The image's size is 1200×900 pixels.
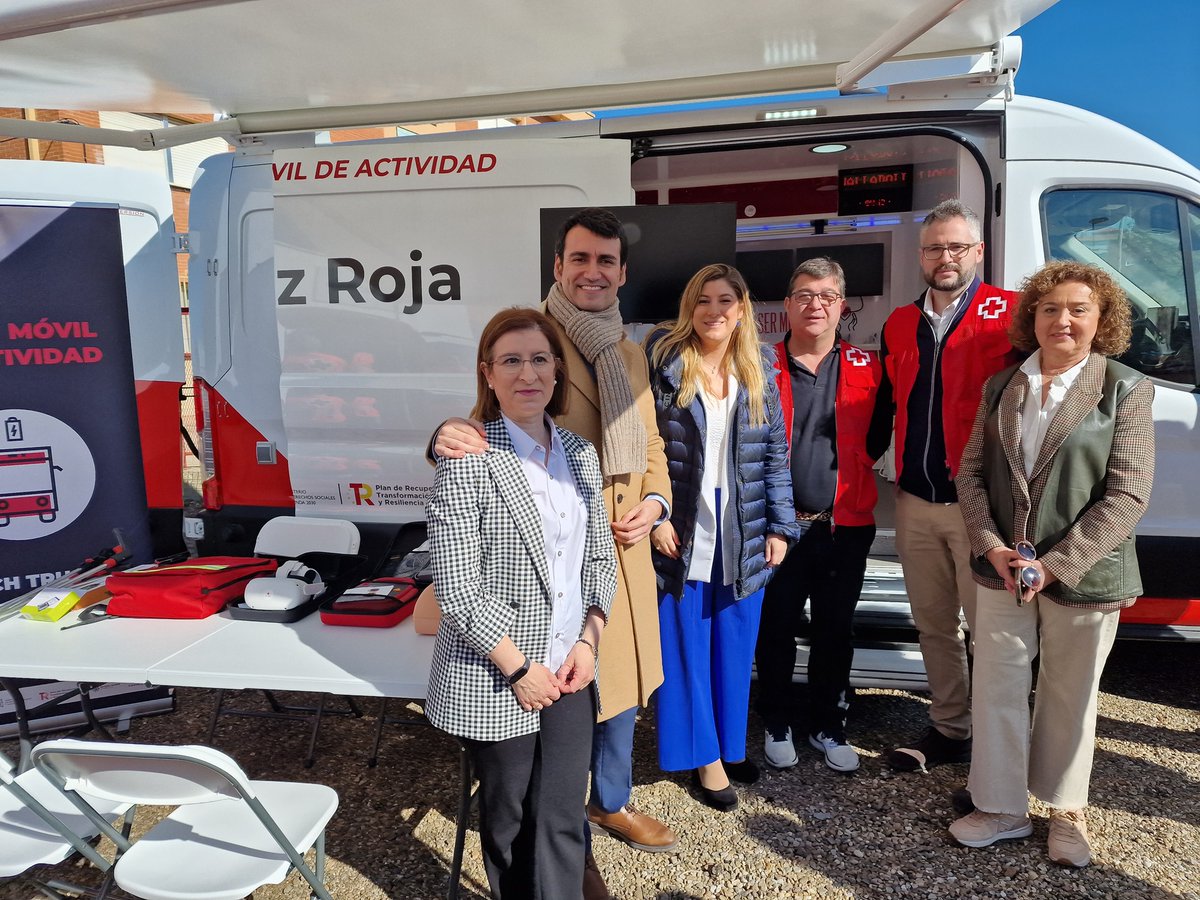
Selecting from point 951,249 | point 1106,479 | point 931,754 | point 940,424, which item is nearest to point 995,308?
point 951,249

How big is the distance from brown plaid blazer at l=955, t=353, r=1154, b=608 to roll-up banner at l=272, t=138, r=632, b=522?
1.77m

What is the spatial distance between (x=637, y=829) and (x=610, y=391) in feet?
4.28

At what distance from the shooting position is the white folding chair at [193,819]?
5.00 feet

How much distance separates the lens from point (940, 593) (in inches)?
103

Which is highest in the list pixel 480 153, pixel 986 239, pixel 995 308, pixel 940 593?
pixel 480 153

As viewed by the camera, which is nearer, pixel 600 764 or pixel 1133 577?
pixel 1133 577

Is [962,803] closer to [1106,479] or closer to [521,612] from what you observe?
[1106,479]

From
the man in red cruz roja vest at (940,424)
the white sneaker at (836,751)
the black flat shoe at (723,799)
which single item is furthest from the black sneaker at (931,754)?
the black flat shoe at (723,799)

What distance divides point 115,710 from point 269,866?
6.36 feet

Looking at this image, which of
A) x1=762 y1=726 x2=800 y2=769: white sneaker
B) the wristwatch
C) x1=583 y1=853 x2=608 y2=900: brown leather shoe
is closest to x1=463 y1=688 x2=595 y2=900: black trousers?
the wristwatch

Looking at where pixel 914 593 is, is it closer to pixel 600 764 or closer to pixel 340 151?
pixel 600 764

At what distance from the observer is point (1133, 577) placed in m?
2.06

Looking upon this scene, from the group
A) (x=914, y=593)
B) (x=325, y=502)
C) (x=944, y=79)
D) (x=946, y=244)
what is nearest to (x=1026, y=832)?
(x=914, y=593)

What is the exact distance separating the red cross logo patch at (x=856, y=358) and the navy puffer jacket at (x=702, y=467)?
363mm
